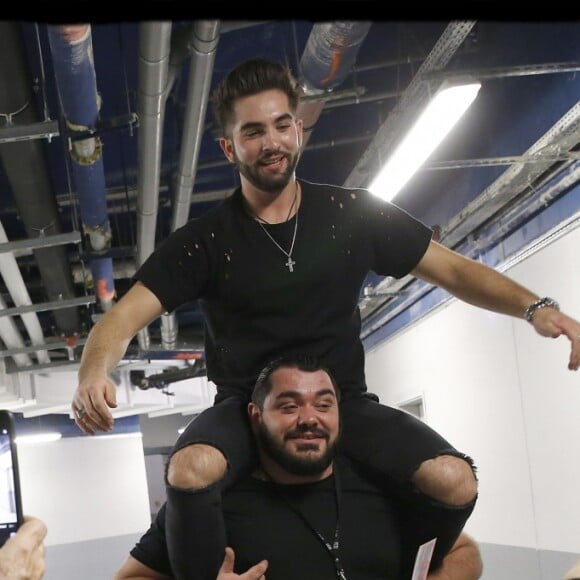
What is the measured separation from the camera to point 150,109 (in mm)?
3670

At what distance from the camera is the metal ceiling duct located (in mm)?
3401

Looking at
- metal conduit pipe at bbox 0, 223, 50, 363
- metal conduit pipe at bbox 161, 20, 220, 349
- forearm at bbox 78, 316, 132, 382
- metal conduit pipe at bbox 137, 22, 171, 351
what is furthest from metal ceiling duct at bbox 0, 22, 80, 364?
forearm at bbox 78, 316, 132, 382

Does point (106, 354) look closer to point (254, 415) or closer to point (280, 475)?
point (254, 415)

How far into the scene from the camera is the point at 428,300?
738 centimetres

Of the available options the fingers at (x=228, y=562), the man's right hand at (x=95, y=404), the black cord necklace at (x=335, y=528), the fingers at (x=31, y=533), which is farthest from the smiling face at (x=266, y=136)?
the fingers at (x=31, y=533)

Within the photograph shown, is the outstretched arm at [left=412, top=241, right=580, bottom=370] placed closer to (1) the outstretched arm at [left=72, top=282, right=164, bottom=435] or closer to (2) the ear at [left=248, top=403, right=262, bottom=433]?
(2) the ear at [left=248, top=403, right=262, bottom=433]

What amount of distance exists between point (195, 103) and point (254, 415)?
203 cm

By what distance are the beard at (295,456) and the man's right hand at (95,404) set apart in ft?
1.55

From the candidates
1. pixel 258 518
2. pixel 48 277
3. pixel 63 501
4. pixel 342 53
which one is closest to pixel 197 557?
pixel 258 518

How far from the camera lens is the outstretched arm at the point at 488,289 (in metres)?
1.92

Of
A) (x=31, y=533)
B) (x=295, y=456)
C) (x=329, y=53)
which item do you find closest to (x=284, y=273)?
(x=295, y=456)

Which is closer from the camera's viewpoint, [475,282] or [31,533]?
[31,533]

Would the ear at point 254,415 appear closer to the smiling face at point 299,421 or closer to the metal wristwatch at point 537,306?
the smiling face at point 299,421

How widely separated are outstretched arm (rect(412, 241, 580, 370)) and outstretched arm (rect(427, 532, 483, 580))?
24.7 inches
